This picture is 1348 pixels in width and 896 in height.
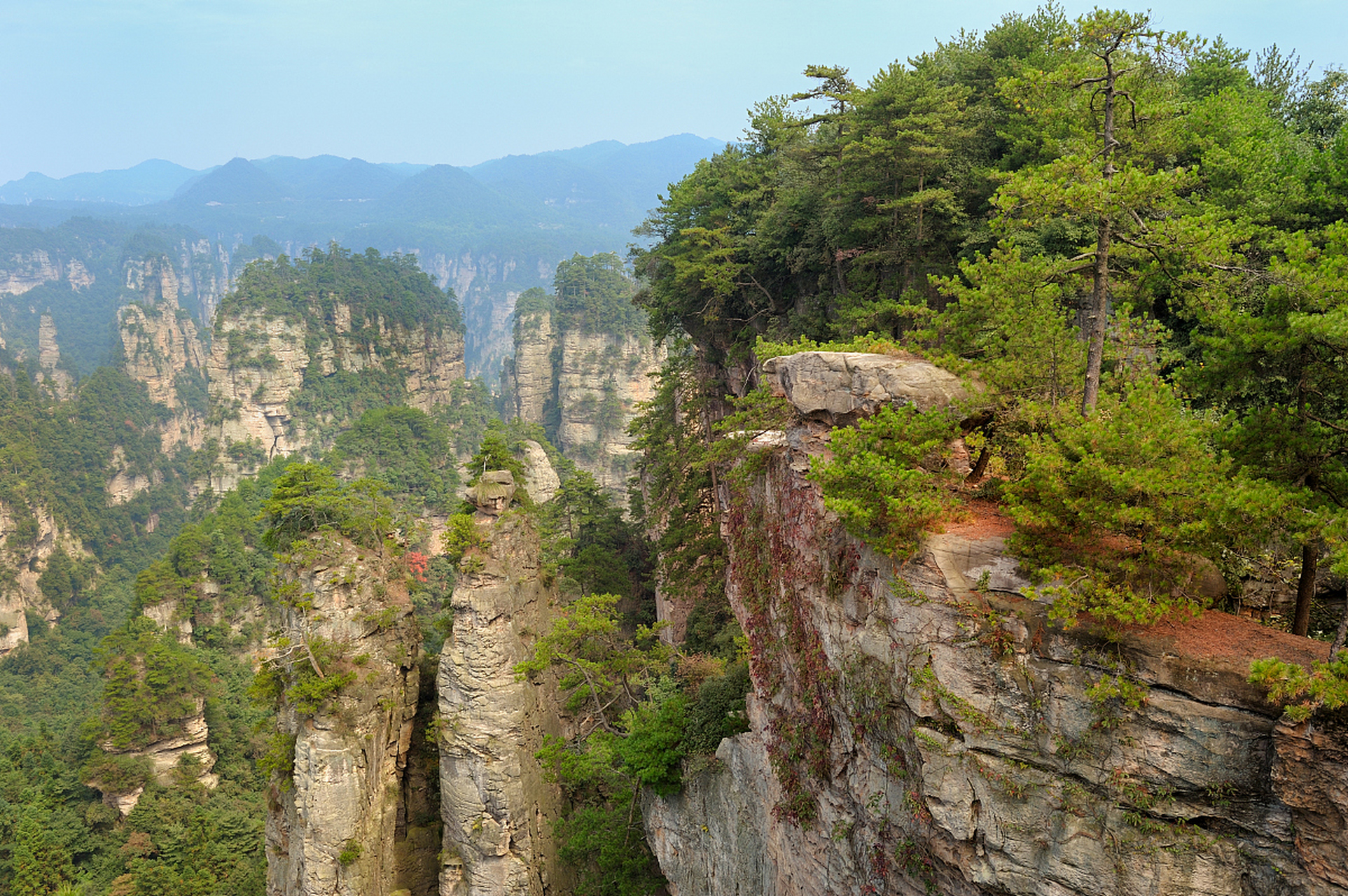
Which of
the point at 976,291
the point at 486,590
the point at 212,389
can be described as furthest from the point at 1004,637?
the point at 212,389

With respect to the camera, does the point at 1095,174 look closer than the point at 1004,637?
No

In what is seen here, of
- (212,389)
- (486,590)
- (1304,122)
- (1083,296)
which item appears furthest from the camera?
(212,389)

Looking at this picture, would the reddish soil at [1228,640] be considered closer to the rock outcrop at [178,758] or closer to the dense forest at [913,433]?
the dense forest at [913,433]

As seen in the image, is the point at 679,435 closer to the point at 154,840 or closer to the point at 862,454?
the point at 862,454

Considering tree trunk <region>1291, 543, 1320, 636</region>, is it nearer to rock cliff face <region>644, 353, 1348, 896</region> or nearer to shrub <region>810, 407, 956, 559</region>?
rock cliff face <region>644, 353, 1348, 896</region>

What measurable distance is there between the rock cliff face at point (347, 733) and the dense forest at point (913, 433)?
594 mm

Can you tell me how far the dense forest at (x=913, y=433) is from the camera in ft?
23.5

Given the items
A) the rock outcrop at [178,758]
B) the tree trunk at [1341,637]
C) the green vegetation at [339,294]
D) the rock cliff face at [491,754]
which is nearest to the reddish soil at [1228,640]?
the tree trunk at [1341,637]

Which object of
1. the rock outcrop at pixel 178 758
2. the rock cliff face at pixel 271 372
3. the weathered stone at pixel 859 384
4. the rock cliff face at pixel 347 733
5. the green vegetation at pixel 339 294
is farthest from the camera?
the green vegetation at pixel 339 294

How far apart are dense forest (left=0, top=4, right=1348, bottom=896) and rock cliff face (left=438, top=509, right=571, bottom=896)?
729mm

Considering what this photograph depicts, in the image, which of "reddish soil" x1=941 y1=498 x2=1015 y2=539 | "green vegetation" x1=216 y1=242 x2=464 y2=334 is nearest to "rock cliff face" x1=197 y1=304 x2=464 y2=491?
"green vegetation" x1=216 y1=242 x2=464 y2=334

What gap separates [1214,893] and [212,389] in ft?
264

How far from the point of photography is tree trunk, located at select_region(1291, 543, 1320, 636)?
718cm

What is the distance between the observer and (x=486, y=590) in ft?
66.6
